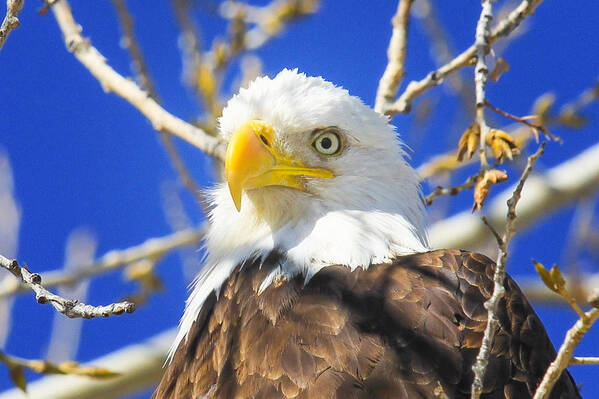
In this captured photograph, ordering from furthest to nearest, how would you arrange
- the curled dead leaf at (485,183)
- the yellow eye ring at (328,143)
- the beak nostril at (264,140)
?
the yellow eye ring at (328,143)
the beak nostril at (264,140)
the curled dead leaf at (485,183)

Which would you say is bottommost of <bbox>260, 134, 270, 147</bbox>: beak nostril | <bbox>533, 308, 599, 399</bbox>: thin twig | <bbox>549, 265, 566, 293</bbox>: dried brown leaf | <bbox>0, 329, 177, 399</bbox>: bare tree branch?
<bbox>533, 308, 599, 399</bbox>: thin twig

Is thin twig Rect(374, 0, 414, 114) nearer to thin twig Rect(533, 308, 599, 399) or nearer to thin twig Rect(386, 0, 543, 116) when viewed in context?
thin twig Rect(386, 0, 543, 116)

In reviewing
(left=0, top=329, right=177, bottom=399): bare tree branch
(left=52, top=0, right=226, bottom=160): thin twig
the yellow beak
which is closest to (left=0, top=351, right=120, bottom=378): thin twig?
the yellow beak

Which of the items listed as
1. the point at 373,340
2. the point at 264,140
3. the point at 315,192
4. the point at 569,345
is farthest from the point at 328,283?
the point at 569,345

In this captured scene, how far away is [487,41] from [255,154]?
3.29 feet

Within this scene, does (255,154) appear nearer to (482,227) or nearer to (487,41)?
(487,41)

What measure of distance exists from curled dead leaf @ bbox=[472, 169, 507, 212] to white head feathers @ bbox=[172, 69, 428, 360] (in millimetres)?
452

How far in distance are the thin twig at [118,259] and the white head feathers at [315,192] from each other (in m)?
1.29

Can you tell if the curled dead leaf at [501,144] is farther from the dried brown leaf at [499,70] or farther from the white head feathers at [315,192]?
the white head feathers at [315,192]

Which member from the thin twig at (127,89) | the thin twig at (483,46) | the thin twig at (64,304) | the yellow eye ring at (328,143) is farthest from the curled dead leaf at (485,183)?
the thin twig at (64,304)

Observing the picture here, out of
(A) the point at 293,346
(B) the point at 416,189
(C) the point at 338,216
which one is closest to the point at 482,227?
(B) the point at 416,189

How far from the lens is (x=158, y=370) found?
18.4ft

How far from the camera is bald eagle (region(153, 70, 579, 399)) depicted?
283cm

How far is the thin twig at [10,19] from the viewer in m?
2.52
